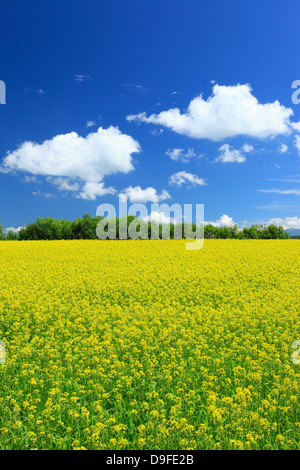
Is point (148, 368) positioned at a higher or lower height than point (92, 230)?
lower

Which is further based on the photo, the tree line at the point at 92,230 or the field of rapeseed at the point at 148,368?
the tree line at the point at 92,230

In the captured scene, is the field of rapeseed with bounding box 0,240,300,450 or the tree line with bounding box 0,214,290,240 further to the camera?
the tree line with bounding box 0,214,290,240

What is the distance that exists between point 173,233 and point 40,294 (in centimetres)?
4263

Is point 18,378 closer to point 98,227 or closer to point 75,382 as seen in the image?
point 75,382

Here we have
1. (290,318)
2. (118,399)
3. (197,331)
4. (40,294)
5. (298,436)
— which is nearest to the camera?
(298,436)

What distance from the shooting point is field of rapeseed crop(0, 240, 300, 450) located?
5.03 meters

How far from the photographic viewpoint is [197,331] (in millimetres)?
9039

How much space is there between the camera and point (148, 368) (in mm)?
6832

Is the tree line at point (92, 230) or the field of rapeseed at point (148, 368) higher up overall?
the tree line at point (92, 230)

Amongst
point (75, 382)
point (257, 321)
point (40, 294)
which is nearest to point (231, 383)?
point (75, 382)

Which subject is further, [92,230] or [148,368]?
[92,230]

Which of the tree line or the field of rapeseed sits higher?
the tree line

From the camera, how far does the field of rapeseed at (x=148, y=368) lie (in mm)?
5027
